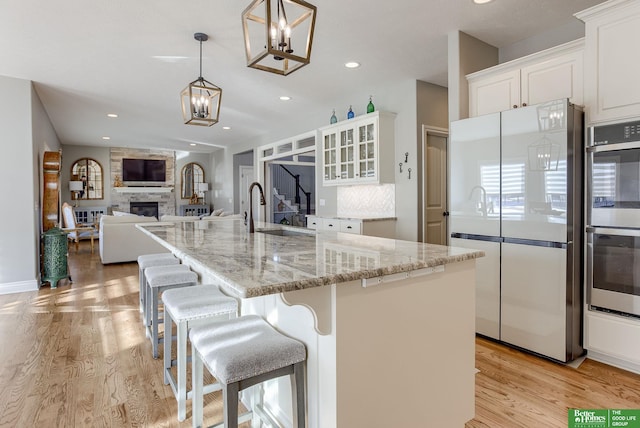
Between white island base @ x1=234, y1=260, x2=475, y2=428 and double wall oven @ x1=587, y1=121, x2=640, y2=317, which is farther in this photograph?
double wall oven @ x1=587, y1=121, x2=640, y2=317

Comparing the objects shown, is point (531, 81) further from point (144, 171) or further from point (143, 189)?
point (144, 171)

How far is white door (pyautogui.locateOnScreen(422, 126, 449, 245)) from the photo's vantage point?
459 centimetres

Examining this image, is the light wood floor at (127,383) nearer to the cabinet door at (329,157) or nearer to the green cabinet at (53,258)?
the green cabinet at (53,258)

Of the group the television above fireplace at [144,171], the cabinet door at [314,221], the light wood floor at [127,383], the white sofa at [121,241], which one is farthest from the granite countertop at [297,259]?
the television above fireplace at [144,171]

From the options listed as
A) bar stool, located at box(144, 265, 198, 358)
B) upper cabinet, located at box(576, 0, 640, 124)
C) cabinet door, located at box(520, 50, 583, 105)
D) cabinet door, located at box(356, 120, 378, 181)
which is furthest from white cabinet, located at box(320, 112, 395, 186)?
bar stool, located at box(144, 265, 198, 358)

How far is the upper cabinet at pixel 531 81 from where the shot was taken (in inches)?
109

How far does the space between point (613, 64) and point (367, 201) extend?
331cm


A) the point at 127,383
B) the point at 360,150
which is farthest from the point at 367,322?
the point at 360,150

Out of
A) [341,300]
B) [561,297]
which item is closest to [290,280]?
[341,300]

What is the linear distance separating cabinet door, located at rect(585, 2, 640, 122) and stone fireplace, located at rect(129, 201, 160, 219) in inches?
441

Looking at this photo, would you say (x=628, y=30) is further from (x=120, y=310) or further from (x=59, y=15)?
(x=120, y=310)

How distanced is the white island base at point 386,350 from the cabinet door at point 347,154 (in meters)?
3.52

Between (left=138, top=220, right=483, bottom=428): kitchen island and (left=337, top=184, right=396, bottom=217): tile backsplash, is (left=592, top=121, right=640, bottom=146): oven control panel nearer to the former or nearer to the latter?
(left=138, top=220, right=483, bottom=428): kitchen island

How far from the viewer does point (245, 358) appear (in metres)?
1.32
